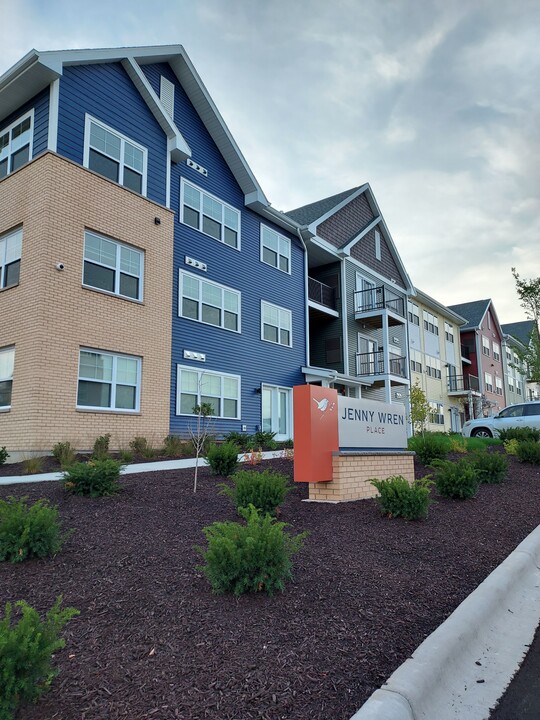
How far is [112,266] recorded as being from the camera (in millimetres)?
14359

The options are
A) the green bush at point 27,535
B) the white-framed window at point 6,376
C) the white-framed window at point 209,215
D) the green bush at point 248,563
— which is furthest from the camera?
the white-framed window at point 209,215

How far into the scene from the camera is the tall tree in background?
24156mm

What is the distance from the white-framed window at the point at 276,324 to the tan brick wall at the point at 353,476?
1244 cm

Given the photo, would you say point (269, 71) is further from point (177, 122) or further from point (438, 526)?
point (438, 526)

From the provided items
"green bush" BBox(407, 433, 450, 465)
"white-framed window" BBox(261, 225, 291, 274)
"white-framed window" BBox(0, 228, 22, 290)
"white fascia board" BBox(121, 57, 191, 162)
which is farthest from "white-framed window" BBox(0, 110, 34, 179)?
"green bush" BBox(407, 433, 450, 465)

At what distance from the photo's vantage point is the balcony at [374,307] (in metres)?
26.0

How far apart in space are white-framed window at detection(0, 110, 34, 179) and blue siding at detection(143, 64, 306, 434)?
4479 millimetres

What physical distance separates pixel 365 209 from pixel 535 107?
15.6 metres

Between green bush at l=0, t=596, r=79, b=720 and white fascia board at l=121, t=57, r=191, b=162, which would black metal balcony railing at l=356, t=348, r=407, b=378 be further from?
green bush at l=0, t=596, r=79, b=720

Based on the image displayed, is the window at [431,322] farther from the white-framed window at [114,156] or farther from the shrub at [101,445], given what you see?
the shrub at [101,445]

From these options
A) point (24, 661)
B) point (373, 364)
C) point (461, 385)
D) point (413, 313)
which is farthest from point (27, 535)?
point (461, 385)

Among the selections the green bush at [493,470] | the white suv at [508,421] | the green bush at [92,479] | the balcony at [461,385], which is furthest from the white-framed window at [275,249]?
the balcony at [461,385]

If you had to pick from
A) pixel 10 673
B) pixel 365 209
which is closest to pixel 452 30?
pixel 10 673

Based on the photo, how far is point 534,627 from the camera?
396 centimetres
